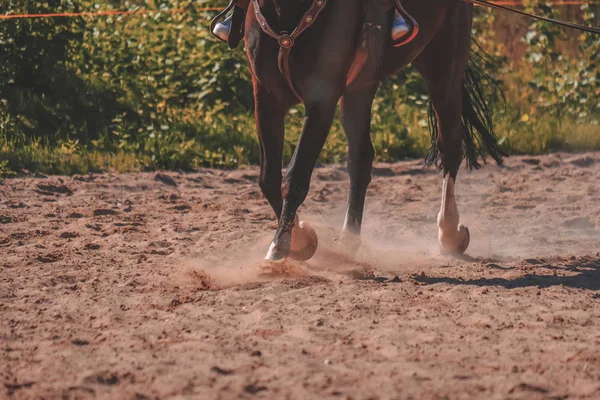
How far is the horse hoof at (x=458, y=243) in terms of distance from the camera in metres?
6.48

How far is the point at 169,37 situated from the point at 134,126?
4.59ft

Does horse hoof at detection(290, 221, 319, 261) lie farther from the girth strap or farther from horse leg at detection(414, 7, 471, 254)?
horse leg at detection(414, 7, 471, 254)

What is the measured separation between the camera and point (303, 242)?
5.71 meters

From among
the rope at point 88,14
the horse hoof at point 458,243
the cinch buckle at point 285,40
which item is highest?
the cinch buckle at point 285,40

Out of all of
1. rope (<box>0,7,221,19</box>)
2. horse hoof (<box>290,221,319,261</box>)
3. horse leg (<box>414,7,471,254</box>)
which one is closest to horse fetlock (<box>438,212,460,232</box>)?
horse leg (<box>414,7,471,254</box>)

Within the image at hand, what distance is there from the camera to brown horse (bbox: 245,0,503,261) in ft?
17.4

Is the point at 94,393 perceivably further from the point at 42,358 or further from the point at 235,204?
the point at 235,204

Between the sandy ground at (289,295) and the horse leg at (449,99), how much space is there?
0.20 metres

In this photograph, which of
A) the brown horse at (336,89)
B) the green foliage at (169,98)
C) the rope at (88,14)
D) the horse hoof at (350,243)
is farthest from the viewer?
the rope at (88,14)

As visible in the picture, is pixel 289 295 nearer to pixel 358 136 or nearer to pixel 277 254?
pixel 277 254

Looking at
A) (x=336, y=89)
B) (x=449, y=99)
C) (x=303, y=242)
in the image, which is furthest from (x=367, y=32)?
(x=449, y=99)

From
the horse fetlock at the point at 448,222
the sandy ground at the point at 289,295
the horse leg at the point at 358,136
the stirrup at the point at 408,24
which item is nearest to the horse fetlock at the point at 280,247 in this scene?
the sandy ground at the point at 289,295

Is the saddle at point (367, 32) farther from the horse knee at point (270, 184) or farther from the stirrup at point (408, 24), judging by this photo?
the horse knee at point (270, 184)

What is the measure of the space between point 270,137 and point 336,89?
0.45m
